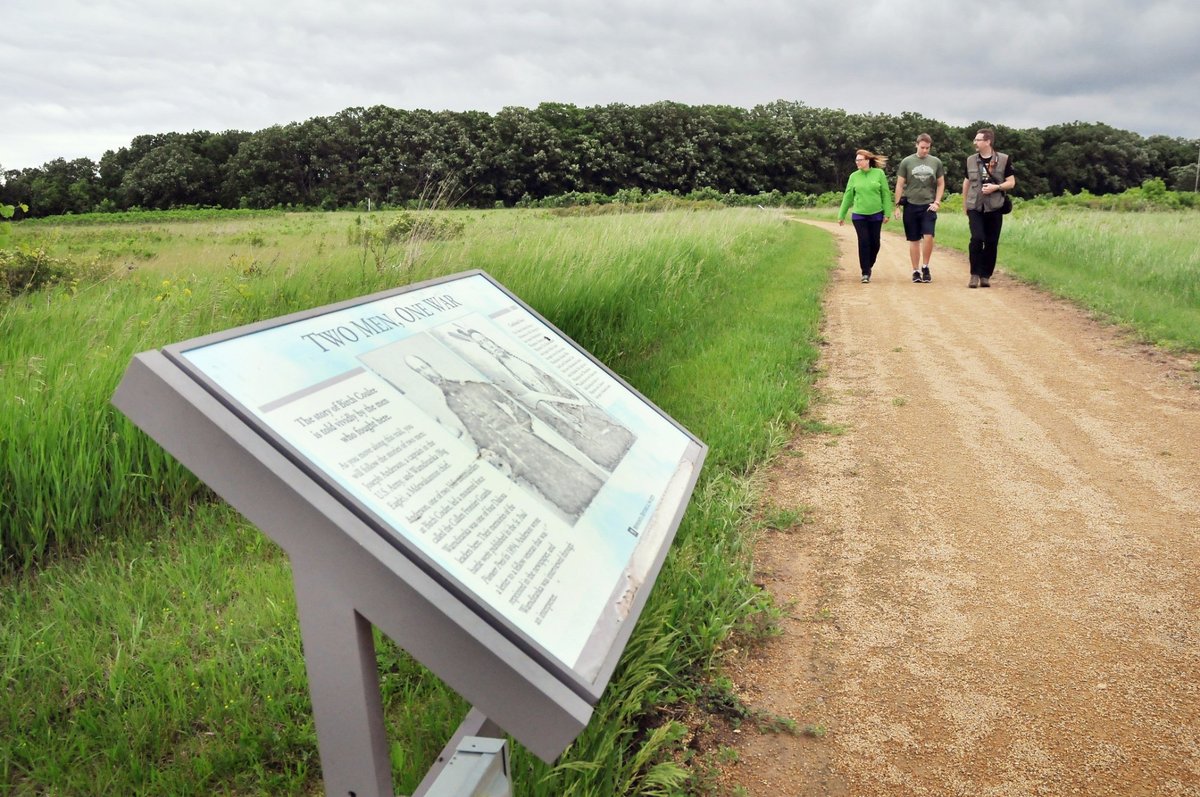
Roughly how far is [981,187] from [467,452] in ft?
Result: 38.0

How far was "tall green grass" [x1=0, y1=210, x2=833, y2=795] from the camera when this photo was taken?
226 centimetres

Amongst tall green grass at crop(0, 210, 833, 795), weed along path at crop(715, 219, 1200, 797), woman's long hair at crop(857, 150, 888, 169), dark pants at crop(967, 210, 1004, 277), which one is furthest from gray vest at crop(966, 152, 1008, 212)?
tall green grass at crop(0, 210, 833, 795)

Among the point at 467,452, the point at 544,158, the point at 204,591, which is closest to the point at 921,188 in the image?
the point at 204,591

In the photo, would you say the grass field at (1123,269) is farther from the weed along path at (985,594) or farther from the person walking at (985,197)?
the weed along path at (985,594)

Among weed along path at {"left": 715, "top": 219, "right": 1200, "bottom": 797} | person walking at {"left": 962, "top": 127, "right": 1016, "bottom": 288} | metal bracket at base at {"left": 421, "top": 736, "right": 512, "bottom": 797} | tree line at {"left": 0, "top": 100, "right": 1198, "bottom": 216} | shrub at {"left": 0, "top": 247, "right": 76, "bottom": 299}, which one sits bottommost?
weed along path at {"left": 715, "top": 219, "right": 1200, "bottom": 797}

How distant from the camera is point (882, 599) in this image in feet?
10.9

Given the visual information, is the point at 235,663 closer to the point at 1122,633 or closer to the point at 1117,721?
the point at 1117,721

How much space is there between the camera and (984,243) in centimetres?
1225

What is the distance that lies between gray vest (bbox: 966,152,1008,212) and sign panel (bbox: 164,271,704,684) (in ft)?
35.0

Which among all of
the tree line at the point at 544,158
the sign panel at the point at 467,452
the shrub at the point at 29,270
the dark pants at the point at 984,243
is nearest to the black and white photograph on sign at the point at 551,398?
the sign panel at the point at 467,452

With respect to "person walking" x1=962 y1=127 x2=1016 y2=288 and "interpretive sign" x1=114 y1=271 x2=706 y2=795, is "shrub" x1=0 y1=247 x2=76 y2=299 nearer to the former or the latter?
"interpretive sign" x1=114 y1=271 x2=706 y2=795

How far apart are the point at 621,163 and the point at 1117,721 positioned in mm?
79651

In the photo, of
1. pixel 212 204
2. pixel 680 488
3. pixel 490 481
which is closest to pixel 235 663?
pixel 490 481

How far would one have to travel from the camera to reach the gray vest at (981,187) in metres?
11.5
